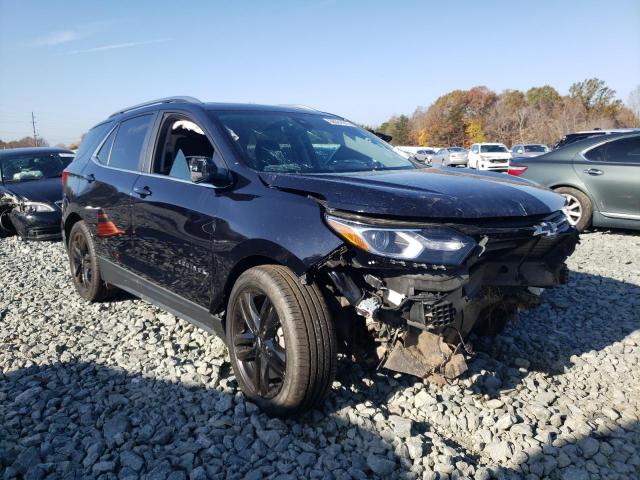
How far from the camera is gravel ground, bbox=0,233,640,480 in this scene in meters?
2.37

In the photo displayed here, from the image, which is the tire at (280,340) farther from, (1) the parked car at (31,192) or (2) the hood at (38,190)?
(2) the hood at (38,190)

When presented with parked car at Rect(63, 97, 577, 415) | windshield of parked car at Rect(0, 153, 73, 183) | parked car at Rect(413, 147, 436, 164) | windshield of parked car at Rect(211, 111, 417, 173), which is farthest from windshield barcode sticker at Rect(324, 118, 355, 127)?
windshield of parked car at Rect(0, 153, 73, 183)

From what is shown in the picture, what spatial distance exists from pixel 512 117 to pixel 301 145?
57.3 meters

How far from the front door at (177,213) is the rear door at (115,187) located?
0.22 m

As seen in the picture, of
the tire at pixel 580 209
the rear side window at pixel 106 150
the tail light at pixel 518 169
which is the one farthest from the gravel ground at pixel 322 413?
the tail light at pixel 518 169

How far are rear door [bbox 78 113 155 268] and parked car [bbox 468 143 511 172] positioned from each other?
2620 cm

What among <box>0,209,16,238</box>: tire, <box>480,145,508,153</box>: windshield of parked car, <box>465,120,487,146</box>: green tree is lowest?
<box>0,209,16,238</box>: tire

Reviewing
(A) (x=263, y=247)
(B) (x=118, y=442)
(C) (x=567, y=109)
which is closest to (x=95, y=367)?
(B) (x=118, y=442)

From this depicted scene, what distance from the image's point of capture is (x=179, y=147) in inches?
141

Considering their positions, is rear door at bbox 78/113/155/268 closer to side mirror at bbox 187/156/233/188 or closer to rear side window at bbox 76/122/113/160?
rear side window at bbox 76/122/113/160

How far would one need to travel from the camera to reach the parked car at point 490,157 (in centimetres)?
2898

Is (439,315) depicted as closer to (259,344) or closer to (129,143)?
(259,344)

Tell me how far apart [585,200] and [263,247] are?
6341mm

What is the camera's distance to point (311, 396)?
2.56 metres
